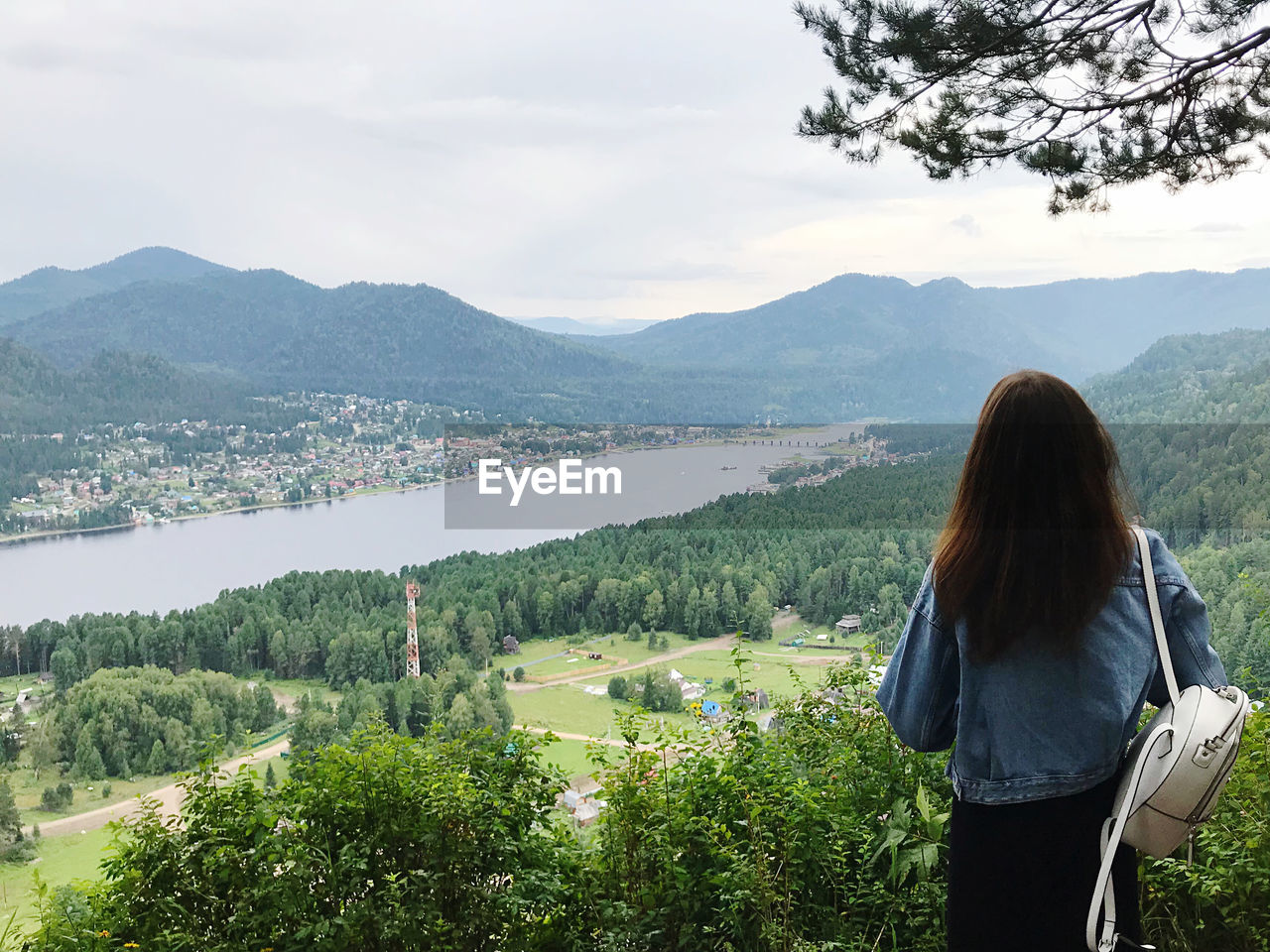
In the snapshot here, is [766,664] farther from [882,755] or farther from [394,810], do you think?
[394,810]

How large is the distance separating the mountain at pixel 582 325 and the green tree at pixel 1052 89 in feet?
104

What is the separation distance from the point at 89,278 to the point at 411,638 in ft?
129

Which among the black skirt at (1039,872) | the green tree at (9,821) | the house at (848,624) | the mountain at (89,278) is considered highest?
the mountain at (89,278)

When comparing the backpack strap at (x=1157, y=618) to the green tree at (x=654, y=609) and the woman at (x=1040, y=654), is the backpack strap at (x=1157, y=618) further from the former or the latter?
the green tree at (x=654, y=609)

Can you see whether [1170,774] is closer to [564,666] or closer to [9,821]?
[9,821]

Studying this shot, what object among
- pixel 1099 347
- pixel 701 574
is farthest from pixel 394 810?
pixel 1099 347

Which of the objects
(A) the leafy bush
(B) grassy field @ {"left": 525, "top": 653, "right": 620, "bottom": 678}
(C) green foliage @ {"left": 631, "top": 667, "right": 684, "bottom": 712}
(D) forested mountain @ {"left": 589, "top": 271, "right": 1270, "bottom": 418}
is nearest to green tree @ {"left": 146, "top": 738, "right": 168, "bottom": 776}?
(A) the leafy bush

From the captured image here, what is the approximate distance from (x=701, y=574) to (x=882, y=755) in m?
6.42

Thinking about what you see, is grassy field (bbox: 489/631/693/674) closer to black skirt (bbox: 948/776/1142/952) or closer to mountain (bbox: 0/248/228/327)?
black skirt (bbox: 948/776/1142/952)

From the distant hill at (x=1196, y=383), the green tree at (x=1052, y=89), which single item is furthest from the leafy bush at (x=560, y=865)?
the distant hill at (x=1196, y=383)

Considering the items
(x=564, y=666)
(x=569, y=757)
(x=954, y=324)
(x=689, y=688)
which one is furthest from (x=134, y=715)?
(x=954, y=324)

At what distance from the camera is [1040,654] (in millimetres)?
940

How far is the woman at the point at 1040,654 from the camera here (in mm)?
938

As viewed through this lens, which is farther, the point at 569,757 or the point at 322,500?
the point at 322,500
